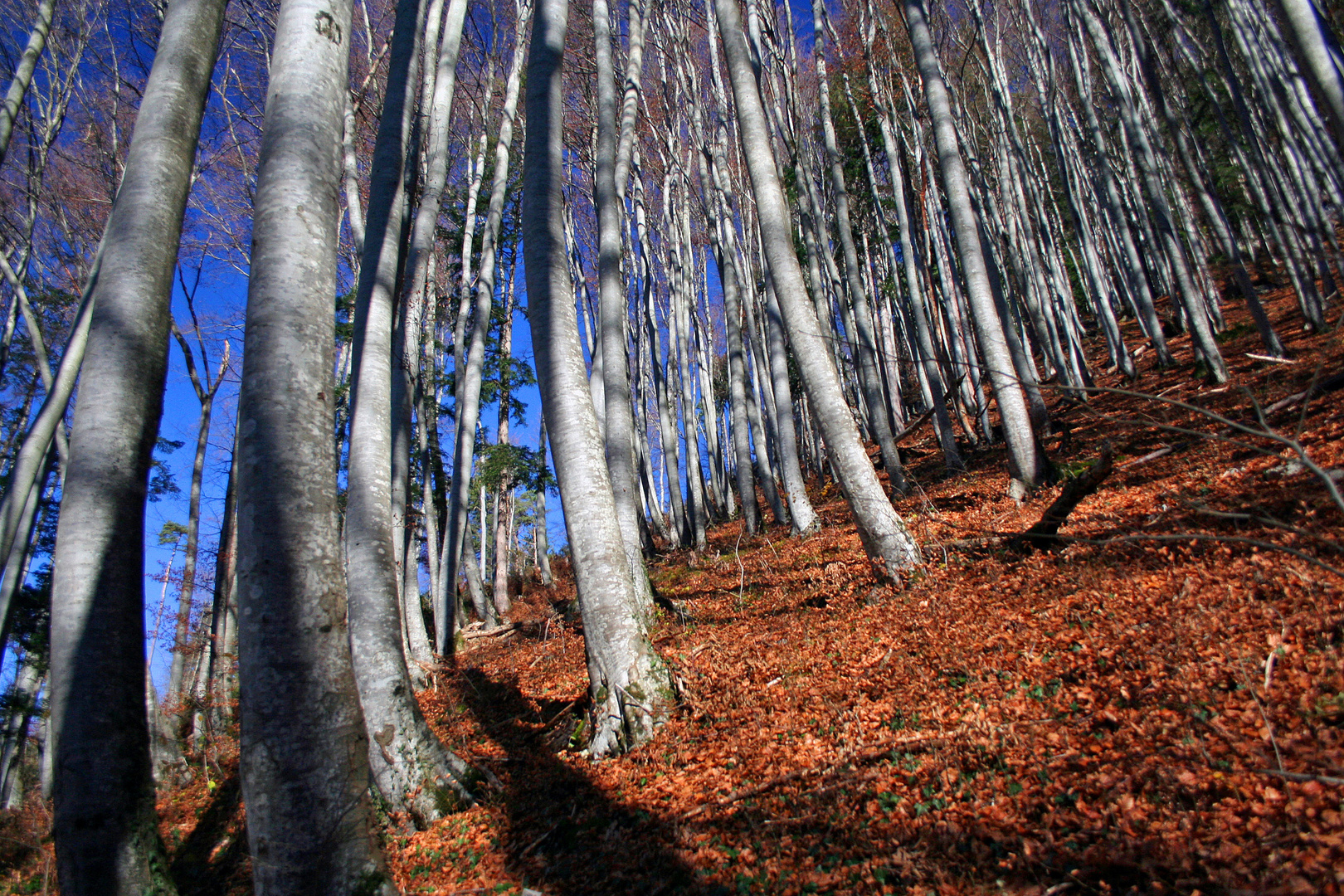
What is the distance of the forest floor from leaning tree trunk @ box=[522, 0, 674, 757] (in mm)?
292

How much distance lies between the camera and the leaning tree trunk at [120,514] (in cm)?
262

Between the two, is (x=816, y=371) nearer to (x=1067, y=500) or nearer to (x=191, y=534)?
(x=1067, y=500)

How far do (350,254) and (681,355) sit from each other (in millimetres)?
8191

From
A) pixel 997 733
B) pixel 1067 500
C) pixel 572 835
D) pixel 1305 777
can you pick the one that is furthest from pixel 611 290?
pixel 1305 777

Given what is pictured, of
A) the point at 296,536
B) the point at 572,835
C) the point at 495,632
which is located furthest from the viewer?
the point at 495,632

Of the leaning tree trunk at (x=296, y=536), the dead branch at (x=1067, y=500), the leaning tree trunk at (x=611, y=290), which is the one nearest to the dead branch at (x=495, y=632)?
the leaning tree trunk at (x=611, y=290)

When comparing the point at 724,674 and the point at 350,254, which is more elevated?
the point at 350,254

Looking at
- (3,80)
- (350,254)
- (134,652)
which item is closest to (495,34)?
(350,254)

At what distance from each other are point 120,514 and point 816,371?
497 centimetres

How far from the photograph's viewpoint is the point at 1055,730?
2811mm

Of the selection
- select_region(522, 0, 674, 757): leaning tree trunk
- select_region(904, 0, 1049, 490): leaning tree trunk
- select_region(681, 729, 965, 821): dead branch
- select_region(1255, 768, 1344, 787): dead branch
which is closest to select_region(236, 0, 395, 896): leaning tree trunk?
select_region(681, 729, 965, 821): dead branch

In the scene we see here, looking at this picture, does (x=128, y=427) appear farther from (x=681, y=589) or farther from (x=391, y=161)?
(x=681, y=589)

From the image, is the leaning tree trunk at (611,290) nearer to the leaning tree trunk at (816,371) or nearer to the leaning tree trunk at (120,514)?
the leaning tree trunk at (816,371)

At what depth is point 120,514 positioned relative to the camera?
9.73ft
